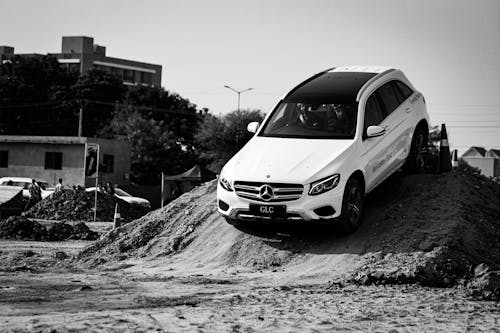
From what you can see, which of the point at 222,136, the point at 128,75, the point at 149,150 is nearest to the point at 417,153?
the point at 149,150

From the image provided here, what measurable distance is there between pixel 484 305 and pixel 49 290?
515 centimetres

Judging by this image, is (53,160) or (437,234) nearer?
(437,234)

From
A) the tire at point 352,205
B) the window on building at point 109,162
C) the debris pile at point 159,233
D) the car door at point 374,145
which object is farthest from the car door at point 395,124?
the window on building at point 109,162

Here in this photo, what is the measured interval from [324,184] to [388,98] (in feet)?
10.1

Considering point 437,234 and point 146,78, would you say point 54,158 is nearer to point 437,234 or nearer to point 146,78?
point 437,234

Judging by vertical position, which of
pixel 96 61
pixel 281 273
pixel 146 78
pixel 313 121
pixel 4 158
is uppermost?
pixel 96 61

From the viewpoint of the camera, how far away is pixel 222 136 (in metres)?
90.5

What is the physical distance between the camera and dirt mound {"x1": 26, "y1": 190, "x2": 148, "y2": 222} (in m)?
38.7

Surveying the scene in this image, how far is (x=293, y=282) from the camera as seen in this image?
13344 mm

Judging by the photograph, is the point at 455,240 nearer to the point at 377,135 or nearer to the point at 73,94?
the point at 377,135

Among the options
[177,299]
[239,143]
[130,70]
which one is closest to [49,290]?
[177,299]

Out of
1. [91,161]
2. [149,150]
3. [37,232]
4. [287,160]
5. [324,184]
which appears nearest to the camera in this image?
[324,184]

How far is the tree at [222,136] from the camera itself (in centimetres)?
9038

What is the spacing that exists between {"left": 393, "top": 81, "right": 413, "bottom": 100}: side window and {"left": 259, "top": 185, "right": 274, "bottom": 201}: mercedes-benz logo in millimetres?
4028
